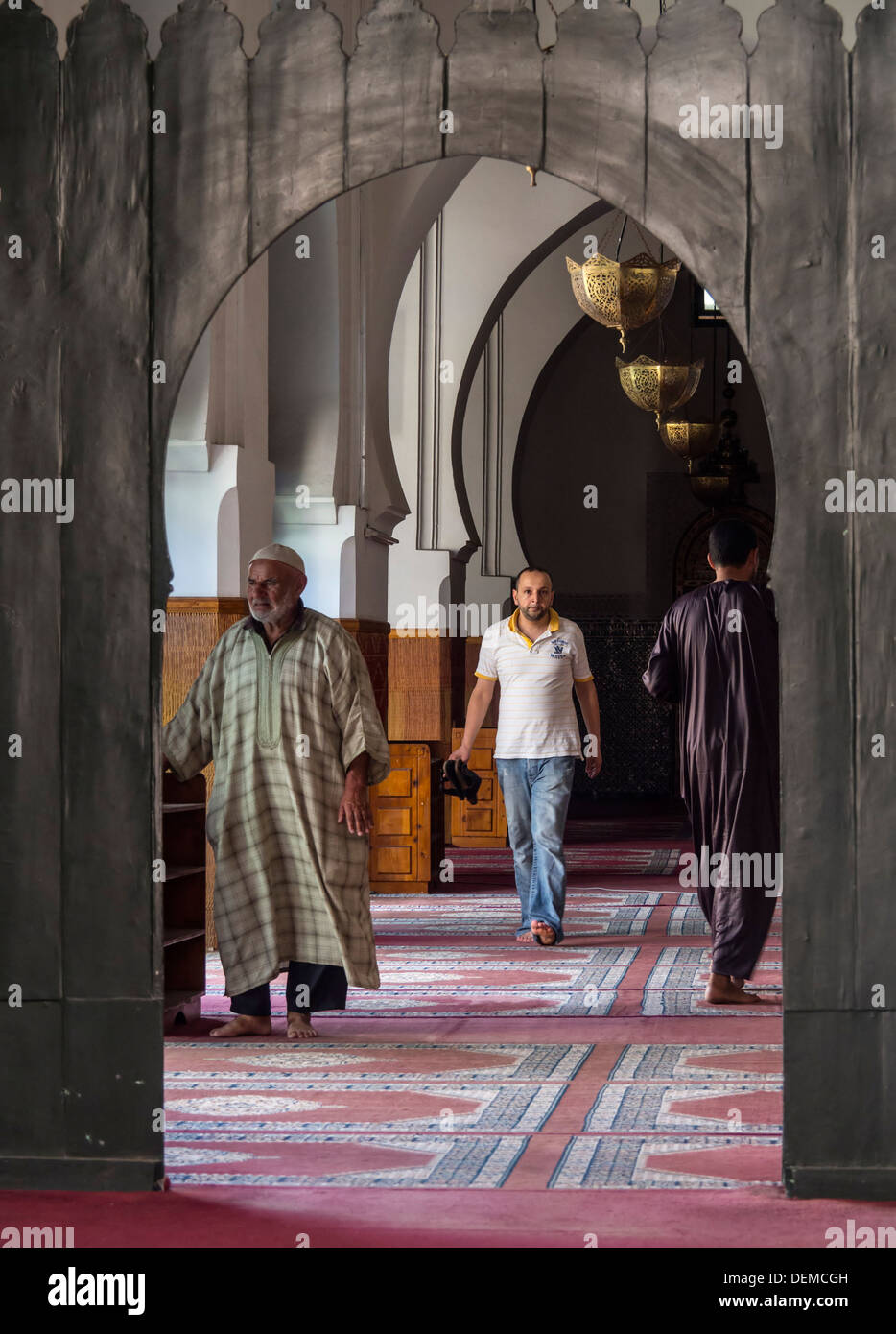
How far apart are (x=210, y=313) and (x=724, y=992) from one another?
2.65 meters

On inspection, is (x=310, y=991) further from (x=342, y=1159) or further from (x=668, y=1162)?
(x=668, y=1162)

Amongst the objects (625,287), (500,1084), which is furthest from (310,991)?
(625,287)

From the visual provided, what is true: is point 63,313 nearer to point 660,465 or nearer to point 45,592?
point 45,592

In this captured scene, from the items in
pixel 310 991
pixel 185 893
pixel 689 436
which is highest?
pixel 689 436

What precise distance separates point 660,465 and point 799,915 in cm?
1190

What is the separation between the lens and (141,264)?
292 cm

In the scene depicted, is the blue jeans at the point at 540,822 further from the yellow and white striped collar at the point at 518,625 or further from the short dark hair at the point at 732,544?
the short dark hair at the point at 732,544

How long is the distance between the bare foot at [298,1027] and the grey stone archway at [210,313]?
1420mm

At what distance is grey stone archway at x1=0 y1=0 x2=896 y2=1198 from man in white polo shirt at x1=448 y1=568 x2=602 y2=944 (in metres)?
3.00

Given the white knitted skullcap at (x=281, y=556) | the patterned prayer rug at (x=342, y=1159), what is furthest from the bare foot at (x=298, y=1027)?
the white knitted skullcap at (x=281, y=556)

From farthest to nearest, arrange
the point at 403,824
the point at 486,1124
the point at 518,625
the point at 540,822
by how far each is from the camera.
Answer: the point at 403,824
the point at 518,625
the point at 540,822
the point at 486,1124

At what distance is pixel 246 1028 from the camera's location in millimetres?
4348

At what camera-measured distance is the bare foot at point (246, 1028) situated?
14.2 feet

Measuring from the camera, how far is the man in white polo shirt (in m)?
5.89
